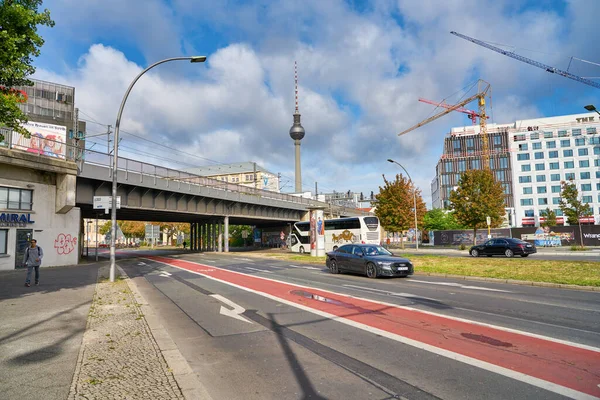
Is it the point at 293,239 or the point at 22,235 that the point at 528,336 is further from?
the point at 293,239

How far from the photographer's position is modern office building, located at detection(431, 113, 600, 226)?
279 feet

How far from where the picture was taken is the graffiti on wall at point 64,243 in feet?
80.0

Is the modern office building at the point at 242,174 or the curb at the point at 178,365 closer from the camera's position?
the curb at the point at 178,365

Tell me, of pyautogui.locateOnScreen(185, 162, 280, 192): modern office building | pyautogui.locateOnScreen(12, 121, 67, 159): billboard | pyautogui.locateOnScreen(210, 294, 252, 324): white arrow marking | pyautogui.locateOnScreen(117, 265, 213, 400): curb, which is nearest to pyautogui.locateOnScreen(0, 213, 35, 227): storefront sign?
pyautogui.locateOnScreen(12, 121, 67, 159): billboard

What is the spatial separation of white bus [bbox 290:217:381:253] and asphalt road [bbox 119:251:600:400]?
27.0 meters

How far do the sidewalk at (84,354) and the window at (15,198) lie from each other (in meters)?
14.9

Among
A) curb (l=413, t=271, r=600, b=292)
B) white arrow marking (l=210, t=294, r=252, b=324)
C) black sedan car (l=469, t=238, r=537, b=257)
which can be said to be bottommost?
curb (l=413, t=271, r=600, b=292)

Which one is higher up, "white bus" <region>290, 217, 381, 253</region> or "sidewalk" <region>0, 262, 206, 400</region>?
"white bus" <region>290, 217, 381, 253</region>

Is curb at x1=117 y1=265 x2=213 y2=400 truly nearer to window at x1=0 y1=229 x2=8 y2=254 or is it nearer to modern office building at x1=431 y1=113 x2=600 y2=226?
window at x1=0 y1=229 x2=8 y2=254

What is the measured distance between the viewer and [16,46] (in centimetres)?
906

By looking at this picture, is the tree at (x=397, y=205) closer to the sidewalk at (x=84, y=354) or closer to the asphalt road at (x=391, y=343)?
the asphalt road at (x=391, y=343)

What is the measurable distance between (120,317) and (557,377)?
25.4ft

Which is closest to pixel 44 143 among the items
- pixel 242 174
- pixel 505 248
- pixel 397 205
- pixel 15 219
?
pixel 15 219

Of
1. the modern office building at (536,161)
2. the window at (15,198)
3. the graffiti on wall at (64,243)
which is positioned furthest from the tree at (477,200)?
the modern office building at (536,161)
